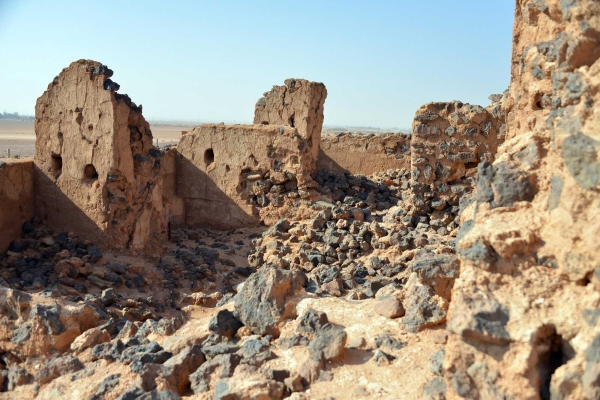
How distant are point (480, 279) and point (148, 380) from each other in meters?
2.38

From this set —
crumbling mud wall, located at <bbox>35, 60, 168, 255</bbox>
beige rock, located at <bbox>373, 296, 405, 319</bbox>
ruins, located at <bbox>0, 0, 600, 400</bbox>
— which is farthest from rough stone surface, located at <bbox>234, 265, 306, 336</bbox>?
crumbling mud wall, located at <bbox>35, 60, 168, 255</bbox>

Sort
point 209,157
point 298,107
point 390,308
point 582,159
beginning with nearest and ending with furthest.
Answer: point 582,159, point 390,308, point 209,157, point 298,107

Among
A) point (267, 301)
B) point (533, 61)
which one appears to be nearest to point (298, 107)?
point (267, 301)

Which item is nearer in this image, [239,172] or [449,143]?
[449,143]

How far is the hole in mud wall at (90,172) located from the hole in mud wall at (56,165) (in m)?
0.53

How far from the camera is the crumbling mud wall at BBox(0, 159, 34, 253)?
7.59m

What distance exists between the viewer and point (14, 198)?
7.80m

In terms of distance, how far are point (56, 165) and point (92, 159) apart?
2.79 ft

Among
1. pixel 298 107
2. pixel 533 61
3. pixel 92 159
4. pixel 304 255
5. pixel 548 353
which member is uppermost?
pixel 298 107

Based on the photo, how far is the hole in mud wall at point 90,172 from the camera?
786cm

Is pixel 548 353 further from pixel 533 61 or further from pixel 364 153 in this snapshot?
pixel 364 153

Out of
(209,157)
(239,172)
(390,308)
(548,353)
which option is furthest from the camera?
(209,157)

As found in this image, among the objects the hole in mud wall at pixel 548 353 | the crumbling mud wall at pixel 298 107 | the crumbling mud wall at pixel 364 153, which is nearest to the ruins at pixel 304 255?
the hole in mud wall at pixel 548 353

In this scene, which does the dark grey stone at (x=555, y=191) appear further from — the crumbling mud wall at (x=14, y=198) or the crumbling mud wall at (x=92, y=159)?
the crumbling mud wall at (x=14, y=198)
